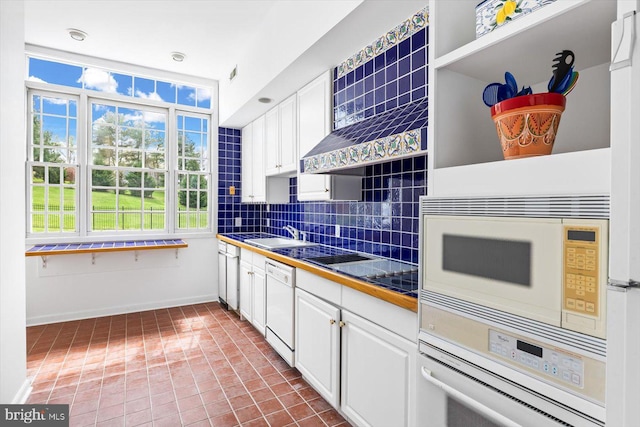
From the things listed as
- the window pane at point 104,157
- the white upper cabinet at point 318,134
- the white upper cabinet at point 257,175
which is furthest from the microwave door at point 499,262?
the window pane at point 104,157

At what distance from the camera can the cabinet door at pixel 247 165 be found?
13.9ft

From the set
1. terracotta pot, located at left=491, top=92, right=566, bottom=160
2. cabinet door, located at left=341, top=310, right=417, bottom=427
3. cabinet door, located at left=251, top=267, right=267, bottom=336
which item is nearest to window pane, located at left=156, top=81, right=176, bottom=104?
cabinet door, located at left=251, top=267, right=267, bottom=336

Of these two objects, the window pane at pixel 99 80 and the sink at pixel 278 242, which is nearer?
the sink at pixel 278 242

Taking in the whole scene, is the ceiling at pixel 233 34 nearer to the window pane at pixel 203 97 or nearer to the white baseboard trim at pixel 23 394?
the window pane at pixel 203 97

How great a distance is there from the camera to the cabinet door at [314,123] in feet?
8.72

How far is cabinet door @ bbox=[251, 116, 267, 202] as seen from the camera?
384 cm

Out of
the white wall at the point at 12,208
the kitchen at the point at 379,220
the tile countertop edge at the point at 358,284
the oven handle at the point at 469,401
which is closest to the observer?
the kitchen at the point at 379,220

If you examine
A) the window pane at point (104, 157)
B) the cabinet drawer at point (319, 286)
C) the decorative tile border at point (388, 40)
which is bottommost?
the cabinet drawer at point (319, 286)

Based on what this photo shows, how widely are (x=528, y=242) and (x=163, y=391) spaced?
244cm

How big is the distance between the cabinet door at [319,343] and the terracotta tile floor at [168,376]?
0.54ft

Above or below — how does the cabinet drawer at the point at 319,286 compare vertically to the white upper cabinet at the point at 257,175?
below

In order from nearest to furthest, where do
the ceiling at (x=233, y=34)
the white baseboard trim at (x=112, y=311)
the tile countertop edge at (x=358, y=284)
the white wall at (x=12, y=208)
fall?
the tile countertop edge at (x=358, y=284) < the white wall at (x=12, y=208) < the ceiling at (x=233, y=34) < the white baseboard trim at (x=112, y=311)

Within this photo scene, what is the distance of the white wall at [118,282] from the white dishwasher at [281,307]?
6.23 ft

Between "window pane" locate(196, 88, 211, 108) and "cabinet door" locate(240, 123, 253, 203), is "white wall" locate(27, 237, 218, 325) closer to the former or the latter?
"cabinet door" locate(240, 123, 253, 203)
